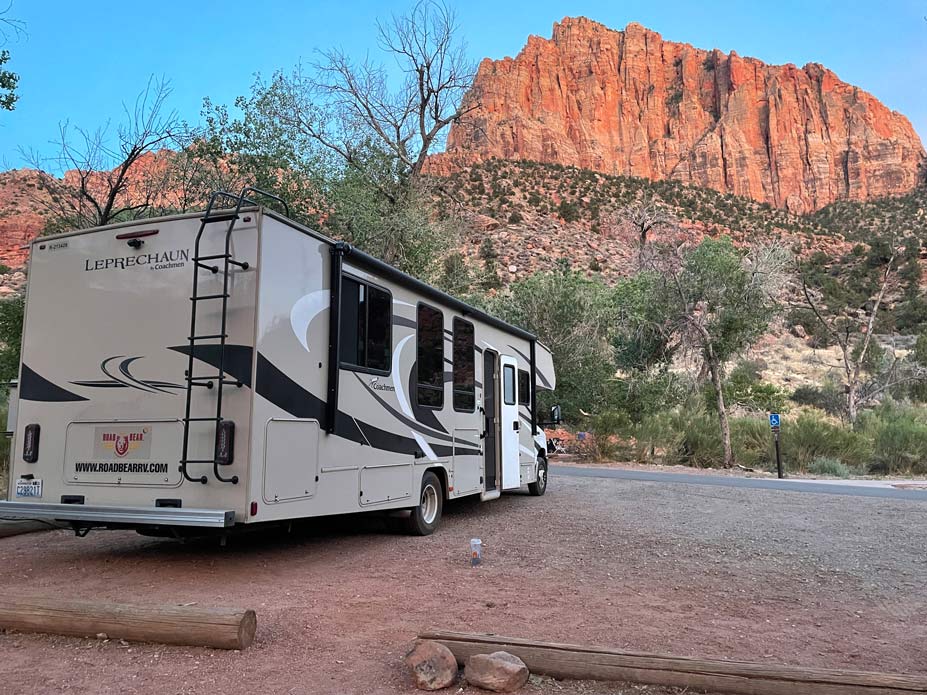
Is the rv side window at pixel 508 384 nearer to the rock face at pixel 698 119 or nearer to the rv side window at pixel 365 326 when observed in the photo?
the rv side window at pixel 365 326

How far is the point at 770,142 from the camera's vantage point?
87.6 metres

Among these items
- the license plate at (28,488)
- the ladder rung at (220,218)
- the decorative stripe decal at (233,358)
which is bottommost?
the license plate at (28,488)

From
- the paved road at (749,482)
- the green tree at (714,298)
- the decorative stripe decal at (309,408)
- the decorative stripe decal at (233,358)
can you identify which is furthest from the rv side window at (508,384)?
the green tree at (714,298)

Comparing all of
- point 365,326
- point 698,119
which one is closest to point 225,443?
point 365,326

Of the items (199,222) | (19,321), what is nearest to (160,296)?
(199,222)

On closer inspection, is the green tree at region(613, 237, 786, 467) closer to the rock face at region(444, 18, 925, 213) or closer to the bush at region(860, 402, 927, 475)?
the bush at region(860, 402, 927, 475)

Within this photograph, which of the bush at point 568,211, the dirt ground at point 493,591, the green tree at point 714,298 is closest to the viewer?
the dirt ground at point 493,591

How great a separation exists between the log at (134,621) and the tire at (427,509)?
3.78 meters

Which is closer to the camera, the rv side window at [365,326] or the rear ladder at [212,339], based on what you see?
the rear ladder at [212,339]

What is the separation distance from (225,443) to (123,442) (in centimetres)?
103

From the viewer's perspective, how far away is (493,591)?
5.70m

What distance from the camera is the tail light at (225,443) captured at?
18.1ft

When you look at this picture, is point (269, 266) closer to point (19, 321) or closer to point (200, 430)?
point (200, 430)

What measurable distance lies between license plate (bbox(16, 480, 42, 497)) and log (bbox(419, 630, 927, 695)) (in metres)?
4.03
